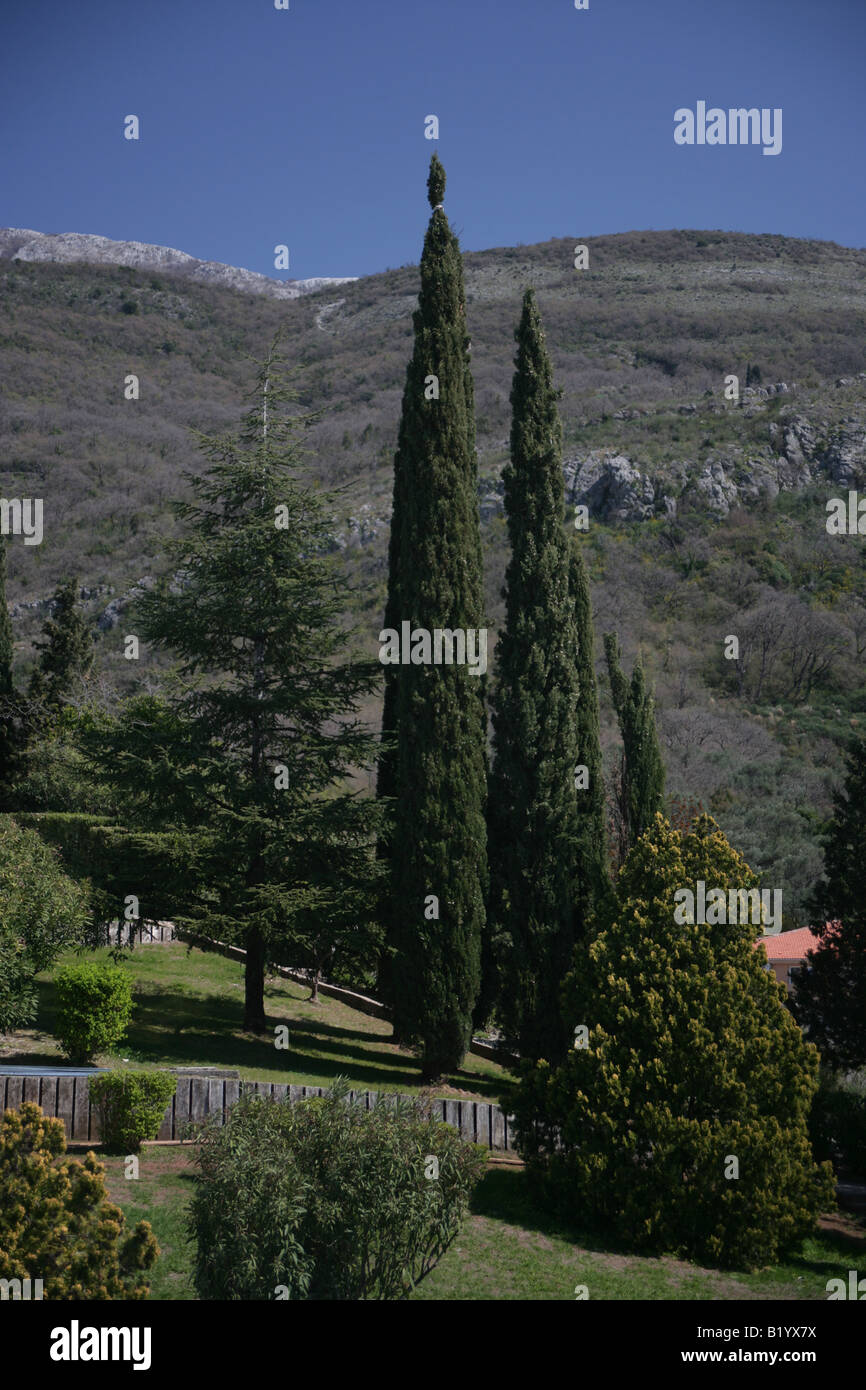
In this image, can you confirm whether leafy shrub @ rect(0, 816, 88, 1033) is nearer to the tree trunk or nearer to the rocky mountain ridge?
the tree trunk

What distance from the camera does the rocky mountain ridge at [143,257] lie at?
136875mm

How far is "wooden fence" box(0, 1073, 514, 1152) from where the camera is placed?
39.9ft

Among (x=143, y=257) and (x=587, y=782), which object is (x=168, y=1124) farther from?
(x=143, y=257)

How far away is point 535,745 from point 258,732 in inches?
194

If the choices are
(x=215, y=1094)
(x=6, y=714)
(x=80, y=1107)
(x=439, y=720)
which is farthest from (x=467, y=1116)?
(x=6, y=714)

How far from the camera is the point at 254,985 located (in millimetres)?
18047

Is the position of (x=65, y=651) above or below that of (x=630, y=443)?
below

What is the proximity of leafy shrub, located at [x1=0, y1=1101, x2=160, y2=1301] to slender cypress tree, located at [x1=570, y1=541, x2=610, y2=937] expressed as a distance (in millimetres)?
9080

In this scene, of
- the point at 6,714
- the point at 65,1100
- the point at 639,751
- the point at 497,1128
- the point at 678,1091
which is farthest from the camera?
the point at 6,714

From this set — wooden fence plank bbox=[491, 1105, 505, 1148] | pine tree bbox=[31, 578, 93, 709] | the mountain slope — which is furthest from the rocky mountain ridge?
wooden fence plank bbox=[491, 1105, 505, 1148]

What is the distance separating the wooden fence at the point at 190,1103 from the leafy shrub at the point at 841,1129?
4060 mm

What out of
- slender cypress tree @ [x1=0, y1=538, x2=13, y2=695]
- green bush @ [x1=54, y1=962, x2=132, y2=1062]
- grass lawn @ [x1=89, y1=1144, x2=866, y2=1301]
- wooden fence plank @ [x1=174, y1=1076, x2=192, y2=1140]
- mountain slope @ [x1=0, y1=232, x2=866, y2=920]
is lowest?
grass lawn @ [x1=89, y1=1144, x2=866, y2=1301]

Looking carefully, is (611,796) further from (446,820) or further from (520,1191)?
(520,1191)

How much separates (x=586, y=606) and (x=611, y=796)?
1172 cm
